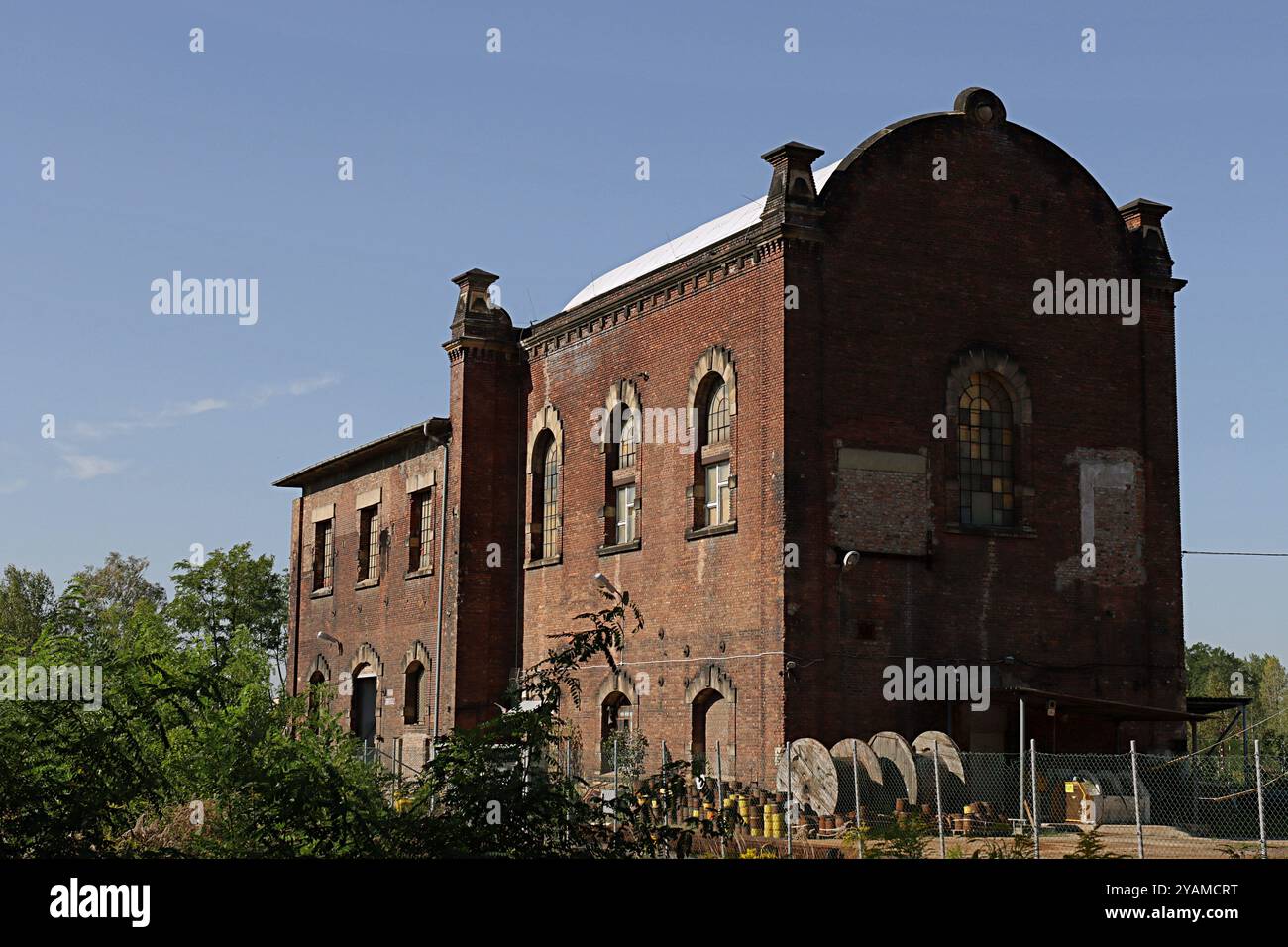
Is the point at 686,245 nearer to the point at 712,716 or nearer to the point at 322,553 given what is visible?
the point at 712,716

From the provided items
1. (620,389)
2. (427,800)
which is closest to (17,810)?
(427,800)

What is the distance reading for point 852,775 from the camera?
846 inches

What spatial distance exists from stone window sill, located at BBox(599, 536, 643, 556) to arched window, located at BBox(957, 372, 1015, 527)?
5683mm

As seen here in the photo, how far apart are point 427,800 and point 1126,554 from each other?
1793cm

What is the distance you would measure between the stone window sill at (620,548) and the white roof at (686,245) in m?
4.77

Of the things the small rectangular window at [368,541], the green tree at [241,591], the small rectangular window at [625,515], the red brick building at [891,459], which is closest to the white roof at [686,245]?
the red brick building at [891,459]

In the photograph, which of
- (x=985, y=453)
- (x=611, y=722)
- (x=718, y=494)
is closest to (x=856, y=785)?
(x=718, y=494)

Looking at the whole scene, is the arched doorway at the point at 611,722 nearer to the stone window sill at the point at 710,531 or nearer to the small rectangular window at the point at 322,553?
the stone window sill at the point at 710,531

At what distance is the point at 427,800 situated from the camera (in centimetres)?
1016

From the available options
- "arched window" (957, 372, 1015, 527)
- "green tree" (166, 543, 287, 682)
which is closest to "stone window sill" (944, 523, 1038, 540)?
"arched window" (957, 372, 1015, 527)

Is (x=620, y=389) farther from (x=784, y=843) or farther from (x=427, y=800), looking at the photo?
(x=427, y=800)

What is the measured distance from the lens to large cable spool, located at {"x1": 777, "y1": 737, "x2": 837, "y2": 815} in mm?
21094

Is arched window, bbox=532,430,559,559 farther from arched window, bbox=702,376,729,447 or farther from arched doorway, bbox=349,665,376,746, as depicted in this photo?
arched doorway, bbox=349,665,376,746
